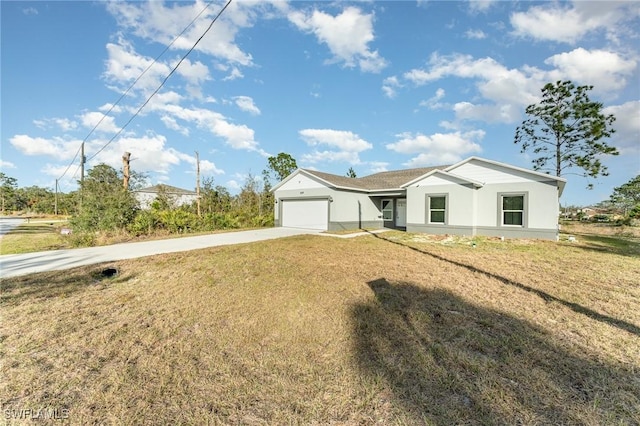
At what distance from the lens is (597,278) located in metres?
6.05

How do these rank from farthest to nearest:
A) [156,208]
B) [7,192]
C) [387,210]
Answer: [7,192], [387,210], [156,208]

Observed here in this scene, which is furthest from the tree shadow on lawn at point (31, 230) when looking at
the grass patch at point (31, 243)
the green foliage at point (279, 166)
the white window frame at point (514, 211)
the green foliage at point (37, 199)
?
the green foliage at point (37, 199)

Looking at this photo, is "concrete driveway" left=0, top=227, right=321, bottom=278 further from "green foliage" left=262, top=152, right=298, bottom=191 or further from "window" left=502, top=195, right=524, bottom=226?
"green foliage" left=262, top=152, right=298, bottom=191

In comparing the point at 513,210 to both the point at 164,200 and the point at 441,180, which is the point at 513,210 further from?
the point at 164,200

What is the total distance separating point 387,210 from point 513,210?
756cm

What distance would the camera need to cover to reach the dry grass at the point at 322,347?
2.20 m

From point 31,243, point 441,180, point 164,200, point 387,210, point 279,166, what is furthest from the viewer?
point 279,166

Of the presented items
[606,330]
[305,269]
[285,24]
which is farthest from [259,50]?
[606,330]

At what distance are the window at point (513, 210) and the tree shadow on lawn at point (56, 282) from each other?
15.2m

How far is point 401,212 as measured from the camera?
1858cm

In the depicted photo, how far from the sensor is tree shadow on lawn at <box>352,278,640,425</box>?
215cm

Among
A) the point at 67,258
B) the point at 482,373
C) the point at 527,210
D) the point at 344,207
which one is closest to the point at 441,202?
the point at 527,210

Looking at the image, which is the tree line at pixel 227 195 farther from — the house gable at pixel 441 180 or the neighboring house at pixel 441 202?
the house gable at pixel 441 180

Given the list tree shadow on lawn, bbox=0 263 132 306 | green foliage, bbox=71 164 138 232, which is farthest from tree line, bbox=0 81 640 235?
tree shadow on lawn, bbox=0 263 132 306
